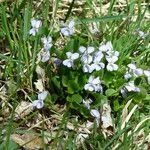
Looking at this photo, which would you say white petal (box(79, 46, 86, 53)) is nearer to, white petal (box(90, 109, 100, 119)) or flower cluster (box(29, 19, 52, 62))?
flower cluster (box(29, 19, 52, 62))

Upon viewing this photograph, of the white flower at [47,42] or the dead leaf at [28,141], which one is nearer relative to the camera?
the dead leaf at [28,141]

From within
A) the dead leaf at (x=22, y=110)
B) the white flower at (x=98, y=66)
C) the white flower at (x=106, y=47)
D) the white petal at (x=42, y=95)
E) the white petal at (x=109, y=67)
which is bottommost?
the dead leaf at (x=22, y=110)

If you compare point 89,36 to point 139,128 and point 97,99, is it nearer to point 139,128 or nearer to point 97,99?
point 97,99

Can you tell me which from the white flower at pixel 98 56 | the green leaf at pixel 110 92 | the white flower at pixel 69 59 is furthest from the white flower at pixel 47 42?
the green leaf at pixel 110 92

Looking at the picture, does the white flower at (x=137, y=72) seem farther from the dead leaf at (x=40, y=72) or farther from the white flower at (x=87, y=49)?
the dead leaf at (x=40, y=72)

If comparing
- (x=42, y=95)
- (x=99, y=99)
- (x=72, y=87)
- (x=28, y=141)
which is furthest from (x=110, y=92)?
(x=28, y=141)

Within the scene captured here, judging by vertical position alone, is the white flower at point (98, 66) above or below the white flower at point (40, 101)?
above

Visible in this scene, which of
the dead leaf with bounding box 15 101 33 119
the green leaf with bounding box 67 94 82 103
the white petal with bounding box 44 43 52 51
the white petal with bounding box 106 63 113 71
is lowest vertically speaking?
the dead leaf with bounding box 15 101 33 119

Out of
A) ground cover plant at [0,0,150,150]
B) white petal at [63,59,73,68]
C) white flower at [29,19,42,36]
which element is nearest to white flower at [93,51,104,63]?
ground cover plant at [0,0,150,150]

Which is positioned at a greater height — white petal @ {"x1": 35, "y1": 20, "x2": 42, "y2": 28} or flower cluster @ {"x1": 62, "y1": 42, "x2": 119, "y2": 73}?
white petal @ {"x1": 35, "y1": 20, "x2": 42, "y2": 28}

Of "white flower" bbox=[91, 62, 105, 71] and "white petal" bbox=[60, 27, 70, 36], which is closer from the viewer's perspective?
"white flower" bbox=[91, 62, 105, 71]
